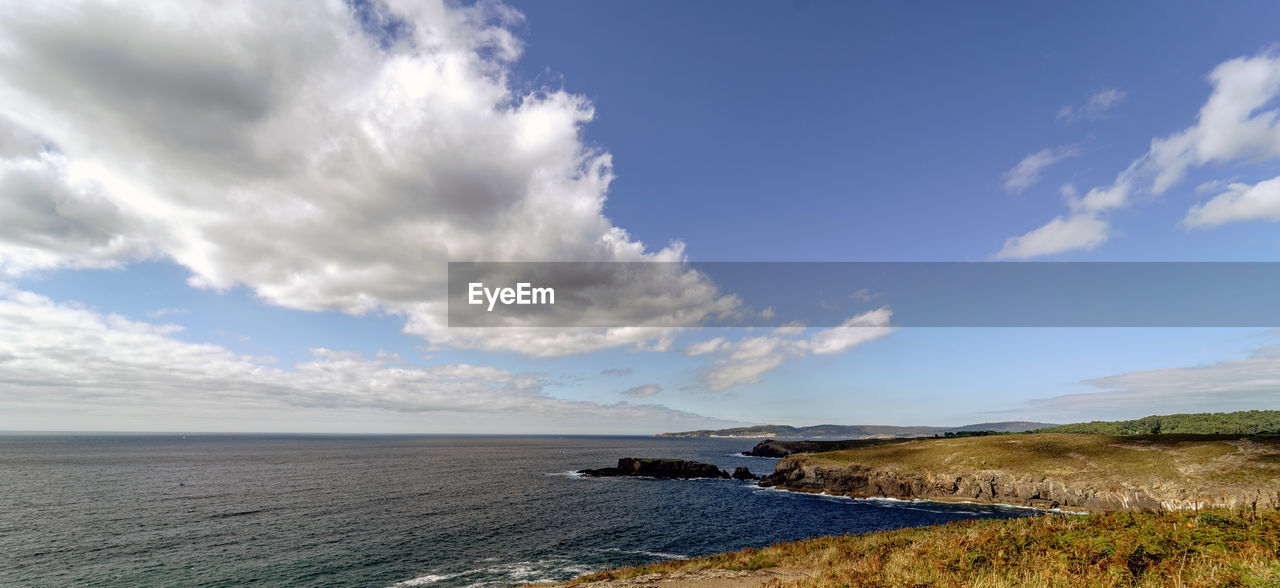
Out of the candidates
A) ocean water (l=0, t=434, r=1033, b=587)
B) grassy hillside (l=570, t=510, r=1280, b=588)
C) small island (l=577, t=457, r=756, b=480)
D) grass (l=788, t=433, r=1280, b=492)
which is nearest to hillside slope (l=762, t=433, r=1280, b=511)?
grass (l=788, t=433, r=1280, b=492)

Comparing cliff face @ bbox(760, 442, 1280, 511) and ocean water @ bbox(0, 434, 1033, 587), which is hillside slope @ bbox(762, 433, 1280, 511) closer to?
cliff face @ bbox(760, 442, 1280, 511)

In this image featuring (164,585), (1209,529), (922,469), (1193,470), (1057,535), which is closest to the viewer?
(1209,529)

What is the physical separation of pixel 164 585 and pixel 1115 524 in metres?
55.0

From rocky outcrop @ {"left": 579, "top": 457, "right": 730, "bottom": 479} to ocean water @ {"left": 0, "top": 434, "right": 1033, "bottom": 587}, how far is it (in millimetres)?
15027

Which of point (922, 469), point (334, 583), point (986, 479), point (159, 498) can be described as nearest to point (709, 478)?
point (922, 469)

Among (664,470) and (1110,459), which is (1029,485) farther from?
(664,470)

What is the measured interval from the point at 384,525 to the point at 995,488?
8127 centimetres

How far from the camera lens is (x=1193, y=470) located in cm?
5828

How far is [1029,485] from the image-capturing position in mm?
64125

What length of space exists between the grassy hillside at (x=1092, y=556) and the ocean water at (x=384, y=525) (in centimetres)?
2273

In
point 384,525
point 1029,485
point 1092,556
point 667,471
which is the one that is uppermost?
point 1092,556

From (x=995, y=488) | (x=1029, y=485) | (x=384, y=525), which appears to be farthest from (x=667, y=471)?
(x=384, y=525)

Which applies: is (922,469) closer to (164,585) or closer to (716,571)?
(716,571)

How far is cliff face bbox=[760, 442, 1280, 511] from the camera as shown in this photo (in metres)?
53.1
